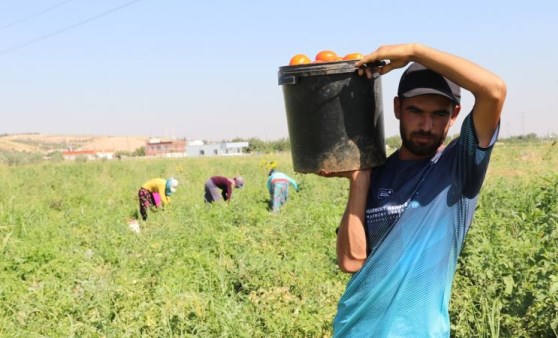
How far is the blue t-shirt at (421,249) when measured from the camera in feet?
5.59

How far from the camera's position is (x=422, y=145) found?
1760 millimetres

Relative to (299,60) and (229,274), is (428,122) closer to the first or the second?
(299,60)

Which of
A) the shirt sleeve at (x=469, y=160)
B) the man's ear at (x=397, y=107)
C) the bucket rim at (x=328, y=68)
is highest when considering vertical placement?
the bucket rim at (x=328, y=68)

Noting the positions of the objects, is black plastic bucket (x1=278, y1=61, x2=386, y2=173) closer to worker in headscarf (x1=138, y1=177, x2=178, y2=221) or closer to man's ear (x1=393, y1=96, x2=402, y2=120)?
man's ear (x1=393, y1=96, x2=402, y2=120)

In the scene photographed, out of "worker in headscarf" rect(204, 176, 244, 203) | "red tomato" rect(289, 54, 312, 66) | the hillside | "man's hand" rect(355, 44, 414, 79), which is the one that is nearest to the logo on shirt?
"man's hand" rect(355, 44, 414, 79)

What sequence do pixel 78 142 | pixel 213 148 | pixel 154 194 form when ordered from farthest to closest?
pixel 78 142 < pixel 213 148 < pixel 154 194

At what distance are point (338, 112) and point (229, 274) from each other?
3.41 m

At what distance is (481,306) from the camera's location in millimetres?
3492

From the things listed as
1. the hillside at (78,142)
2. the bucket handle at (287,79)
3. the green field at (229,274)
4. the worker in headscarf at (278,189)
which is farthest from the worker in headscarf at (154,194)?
the hillside at (78,142)

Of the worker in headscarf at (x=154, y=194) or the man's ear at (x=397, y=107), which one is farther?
the worker in headscarf at (x=154, y=194)

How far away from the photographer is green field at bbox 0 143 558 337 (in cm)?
350

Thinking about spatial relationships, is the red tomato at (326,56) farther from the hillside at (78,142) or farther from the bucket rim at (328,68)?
the hillside at (78,142)

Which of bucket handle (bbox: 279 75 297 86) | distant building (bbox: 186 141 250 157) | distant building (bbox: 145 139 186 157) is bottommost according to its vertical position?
distant building (bbox: 186 141 250 157)

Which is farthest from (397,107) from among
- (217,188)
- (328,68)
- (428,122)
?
(217,188)
